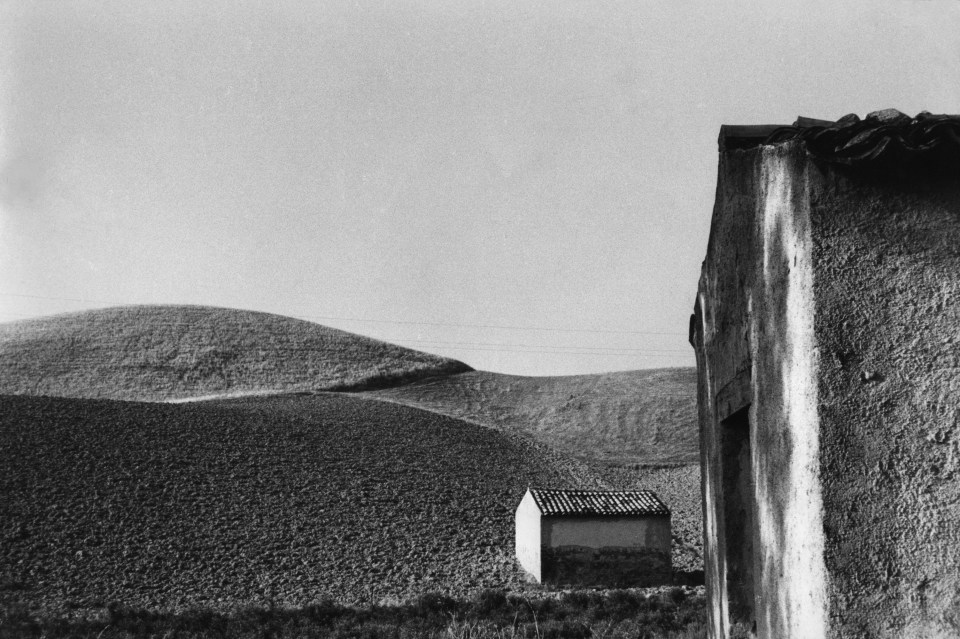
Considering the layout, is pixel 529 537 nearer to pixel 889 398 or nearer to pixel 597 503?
pixel 597 503

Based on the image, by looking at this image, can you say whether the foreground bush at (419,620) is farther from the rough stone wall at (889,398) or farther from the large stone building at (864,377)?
the rough stone wall at (889,398)

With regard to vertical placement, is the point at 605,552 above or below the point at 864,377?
below

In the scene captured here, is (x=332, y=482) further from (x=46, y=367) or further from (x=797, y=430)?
(x=46, y=367)

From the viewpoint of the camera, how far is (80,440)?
38469mm

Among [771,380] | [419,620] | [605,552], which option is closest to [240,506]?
[605,552]

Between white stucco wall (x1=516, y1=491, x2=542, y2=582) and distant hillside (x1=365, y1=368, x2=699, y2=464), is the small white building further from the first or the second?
distant hillside (x1=365, y1=368, x2=699, y2=464)

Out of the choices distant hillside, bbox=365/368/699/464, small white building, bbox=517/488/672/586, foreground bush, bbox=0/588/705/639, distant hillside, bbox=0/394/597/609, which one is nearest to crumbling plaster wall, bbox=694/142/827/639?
foreground bush, bbox=0/588/705/639

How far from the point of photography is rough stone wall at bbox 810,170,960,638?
14.1 ft

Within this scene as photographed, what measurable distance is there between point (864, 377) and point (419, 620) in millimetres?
15343

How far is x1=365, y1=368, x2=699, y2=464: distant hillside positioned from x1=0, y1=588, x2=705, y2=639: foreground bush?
36.9 metres

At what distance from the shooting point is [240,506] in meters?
33.8

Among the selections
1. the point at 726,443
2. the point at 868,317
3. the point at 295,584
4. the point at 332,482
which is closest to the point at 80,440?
the point at 332,482

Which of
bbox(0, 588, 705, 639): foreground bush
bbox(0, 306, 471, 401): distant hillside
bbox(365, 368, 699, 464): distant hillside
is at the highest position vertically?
bbox(0, 306, 471, 401): distant hillside

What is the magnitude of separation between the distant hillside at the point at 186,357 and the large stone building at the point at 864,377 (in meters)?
67.0
